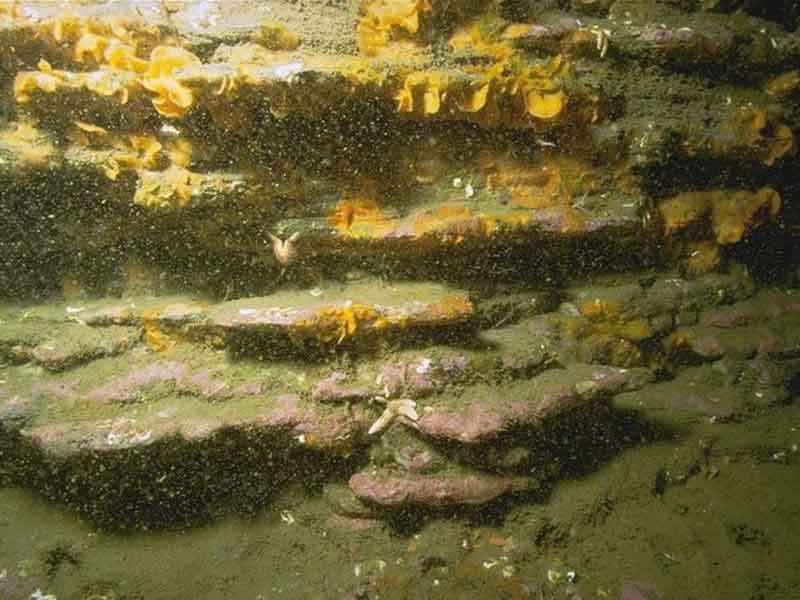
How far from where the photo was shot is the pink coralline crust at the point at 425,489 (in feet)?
13.1

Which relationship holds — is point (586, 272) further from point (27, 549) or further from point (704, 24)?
point (27, 549)

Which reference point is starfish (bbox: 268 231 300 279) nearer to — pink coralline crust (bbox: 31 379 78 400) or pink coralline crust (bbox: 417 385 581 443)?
pink coralline crust (bbox: 417 385 581 443)

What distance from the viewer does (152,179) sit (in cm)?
420

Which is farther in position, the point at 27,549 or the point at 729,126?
the point at 729,126

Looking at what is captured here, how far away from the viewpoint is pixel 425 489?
4.02 metres

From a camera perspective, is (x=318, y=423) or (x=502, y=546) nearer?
(x=318, y=423)

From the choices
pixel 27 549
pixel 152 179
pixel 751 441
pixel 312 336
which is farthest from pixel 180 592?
pixel 751 441

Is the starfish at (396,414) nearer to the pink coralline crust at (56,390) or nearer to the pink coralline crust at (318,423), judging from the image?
the pink coralline crust at (318,423)

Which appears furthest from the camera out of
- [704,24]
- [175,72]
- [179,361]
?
[704,24]

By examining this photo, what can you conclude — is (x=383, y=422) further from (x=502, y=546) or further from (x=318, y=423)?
(x=502, y=546)

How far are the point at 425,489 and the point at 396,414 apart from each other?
1.94 feet

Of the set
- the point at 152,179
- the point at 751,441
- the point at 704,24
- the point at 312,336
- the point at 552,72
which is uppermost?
the point at 704,24

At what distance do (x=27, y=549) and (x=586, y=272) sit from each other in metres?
5.24

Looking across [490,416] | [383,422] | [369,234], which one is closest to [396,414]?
[383,422]
